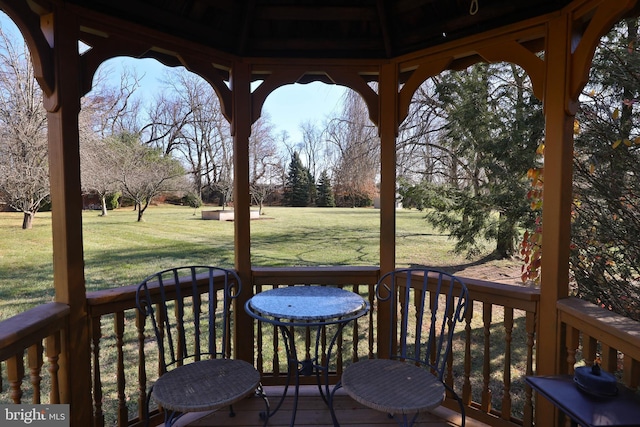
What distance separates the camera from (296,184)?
10680 millimetres

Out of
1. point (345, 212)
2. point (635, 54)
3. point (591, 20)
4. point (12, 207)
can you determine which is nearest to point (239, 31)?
point (591, 20)

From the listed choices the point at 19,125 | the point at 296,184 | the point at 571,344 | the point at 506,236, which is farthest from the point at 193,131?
the point at 571,344

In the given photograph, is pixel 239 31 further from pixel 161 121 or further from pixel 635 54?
pixel 161 121

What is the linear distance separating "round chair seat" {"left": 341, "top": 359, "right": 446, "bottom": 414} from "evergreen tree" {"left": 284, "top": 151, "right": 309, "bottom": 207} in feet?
27.6

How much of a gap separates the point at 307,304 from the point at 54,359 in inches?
49.0

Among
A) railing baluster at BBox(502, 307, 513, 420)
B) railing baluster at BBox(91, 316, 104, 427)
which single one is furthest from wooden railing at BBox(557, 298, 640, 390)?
railing baluster at BBox(91, 316, 104, 427)

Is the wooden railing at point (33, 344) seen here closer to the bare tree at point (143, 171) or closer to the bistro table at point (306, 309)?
the bistro table at point (306, 309)

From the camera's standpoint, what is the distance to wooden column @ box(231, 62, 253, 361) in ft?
8.09

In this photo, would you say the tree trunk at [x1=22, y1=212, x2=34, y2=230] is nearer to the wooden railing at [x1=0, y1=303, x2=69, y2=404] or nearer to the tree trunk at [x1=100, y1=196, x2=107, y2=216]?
the tree trunk at [x1=100, y1=196, x2=107, y2=216]

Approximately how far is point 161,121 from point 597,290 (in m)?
11.2

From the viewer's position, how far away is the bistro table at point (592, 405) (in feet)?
3.34

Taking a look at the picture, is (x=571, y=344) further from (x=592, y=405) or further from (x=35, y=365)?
(x=35, y=365)

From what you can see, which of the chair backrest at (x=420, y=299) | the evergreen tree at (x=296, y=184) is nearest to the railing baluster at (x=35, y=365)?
the chair backrest at (x=420, y=299)

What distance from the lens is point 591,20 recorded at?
1.72 meters
